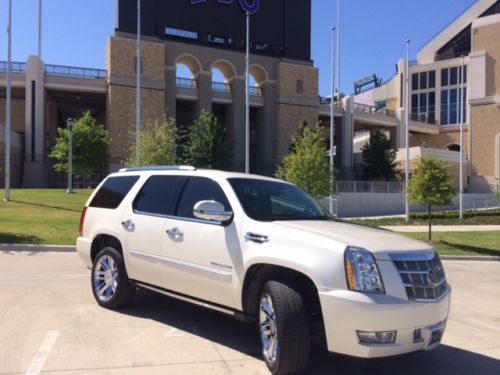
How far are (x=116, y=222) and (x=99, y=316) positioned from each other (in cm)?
120

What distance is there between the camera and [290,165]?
73.9 ft

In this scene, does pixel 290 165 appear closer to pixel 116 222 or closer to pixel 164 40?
pixel 116 222

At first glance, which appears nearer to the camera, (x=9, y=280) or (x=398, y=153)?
(x=9, y=280)

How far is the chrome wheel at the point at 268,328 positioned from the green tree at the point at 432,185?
17.1m

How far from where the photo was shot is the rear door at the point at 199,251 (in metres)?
5.42

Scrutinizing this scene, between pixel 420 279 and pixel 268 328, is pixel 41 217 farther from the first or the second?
pixel 420 279

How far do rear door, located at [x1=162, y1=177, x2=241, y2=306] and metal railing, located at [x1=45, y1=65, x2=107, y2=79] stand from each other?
4920 cm

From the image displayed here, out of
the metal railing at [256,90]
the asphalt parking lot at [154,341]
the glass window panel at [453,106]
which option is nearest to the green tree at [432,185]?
the asphalt parking lot at [154,341]

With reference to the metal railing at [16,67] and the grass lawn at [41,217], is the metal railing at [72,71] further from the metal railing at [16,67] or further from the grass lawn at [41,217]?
the grass lawn at [41,217]

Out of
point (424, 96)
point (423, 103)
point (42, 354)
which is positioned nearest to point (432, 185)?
point (42, 354)

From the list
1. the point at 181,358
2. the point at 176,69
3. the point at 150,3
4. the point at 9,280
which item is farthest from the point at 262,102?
the point at 181,358

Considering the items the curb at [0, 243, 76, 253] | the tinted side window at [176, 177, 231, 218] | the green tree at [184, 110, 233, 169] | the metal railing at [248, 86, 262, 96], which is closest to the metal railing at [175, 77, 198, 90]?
the metal railing at [248, 86, 262, 96]

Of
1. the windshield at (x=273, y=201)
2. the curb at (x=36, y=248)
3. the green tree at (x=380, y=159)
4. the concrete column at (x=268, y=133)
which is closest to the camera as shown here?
the windshield at (x=273, y=201)

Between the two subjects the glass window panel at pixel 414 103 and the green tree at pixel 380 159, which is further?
the glass window panel at pixel 414 103
